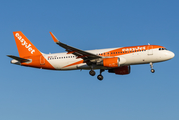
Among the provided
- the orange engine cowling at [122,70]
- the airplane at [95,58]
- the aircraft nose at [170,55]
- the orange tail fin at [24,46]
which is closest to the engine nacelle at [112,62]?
the airplane at [95,58]

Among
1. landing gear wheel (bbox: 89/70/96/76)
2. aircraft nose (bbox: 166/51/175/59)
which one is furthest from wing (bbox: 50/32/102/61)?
aircraft nose (bbox: 166/51/175/59)

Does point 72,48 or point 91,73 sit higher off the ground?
point 72,48

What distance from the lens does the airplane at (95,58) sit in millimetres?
41781

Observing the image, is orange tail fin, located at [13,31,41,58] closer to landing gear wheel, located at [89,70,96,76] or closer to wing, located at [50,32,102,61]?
wing, located at [50,32,102,61]

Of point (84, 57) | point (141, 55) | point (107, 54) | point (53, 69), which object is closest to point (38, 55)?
point (53, 69)

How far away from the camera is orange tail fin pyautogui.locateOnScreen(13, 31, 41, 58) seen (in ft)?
155

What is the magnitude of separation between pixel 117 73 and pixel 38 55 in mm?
12408

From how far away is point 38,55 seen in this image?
46.5 m

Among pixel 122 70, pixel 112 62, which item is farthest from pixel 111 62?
pixel 122 70

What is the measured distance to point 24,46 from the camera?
157ft

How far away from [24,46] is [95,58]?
40.8 feet

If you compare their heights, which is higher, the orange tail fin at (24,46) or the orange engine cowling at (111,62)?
the orange tail fin at (24,46)

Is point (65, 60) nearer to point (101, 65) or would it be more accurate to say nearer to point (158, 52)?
point (101, 65)

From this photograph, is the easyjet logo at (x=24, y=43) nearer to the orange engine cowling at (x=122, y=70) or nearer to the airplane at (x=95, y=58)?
the airplane at (x=95, y=58)
